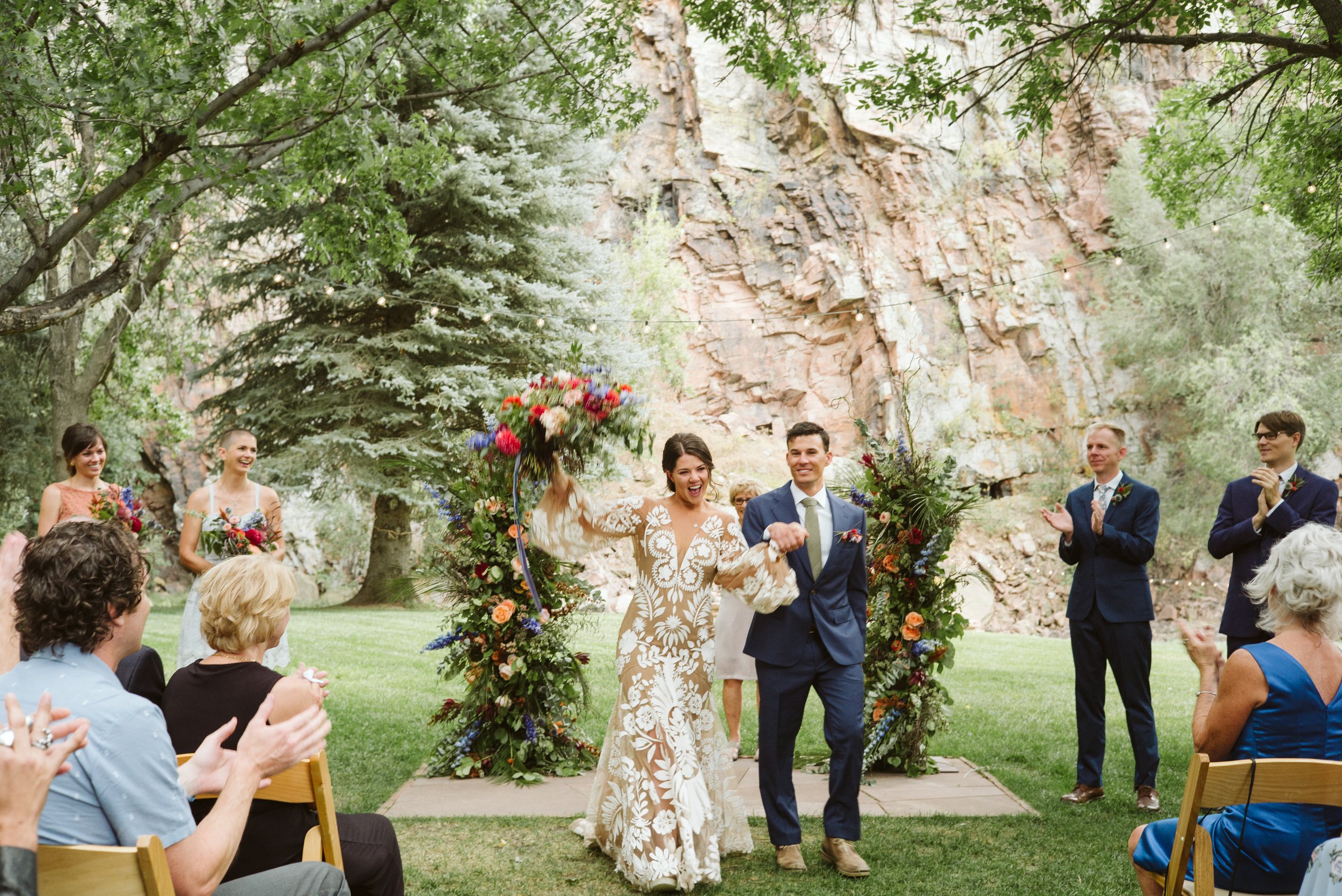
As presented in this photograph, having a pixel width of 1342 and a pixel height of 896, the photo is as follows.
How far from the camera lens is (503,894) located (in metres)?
4.28

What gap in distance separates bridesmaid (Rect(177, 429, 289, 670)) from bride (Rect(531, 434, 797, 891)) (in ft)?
7.33

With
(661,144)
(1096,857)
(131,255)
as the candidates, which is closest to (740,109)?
(661,144)

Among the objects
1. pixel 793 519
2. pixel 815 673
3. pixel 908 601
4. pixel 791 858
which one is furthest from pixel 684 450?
pixel 908 601

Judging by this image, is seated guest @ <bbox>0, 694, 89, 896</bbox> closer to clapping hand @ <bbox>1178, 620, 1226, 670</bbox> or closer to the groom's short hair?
clapping hand @ <bbox>1178, 620, 1226, 670</bbox>

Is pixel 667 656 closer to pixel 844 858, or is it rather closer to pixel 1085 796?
pixel 844 858

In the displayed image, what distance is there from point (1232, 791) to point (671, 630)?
8.56 feet

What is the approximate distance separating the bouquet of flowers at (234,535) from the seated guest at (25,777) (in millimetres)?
4166

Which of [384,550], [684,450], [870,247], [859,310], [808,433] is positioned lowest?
[384,550]

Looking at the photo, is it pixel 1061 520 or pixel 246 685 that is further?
pixel 1061 520

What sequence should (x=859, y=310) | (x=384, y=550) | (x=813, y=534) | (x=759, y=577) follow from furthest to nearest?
(x=859, y=310)
(x=384, y=550)
(x=813, y=534)
(x=759, y=577)

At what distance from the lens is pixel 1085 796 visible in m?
5.78

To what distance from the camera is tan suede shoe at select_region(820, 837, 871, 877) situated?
179 inches

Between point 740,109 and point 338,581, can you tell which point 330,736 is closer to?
point 338,581

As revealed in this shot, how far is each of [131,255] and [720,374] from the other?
29042mm
